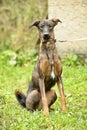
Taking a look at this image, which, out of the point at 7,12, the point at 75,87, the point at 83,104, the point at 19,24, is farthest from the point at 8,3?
the point at 83,104

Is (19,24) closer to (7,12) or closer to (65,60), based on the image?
(7,12)

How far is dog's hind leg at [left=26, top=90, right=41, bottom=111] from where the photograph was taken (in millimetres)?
9844

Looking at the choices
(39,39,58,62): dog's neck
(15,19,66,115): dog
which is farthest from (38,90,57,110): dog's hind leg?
(39,39,58,62): dog's neck

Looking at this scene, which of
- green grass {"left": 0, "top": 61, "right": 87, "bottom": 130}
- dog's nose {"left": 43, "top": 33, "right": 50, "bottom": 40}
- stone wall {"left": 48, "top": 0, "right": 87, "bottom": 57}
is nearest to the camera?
green grass {"left": 0, "top": 61, "right": 87, "bottom": 130}

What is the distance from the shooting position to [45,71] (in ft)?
31.5

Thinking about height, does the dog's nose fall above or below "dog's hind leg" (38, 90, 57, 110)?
above

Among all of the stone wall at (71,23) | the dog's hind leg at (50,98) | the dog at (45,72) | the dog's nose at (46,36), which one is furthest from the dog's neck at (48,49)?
the stone wall at (71,23)

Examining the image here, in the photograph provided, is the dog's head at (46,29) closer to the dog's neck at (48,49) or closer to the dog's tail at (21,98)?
the dog's neck at (48,49)

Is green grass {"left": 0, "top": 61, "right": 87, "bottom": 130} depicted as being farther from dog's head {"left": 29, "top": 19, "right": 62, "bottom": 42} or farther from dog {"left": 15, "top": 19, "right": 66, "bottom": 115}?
dog's head {"left": 29, "top": 19, "right": 62, "bottom": 42}

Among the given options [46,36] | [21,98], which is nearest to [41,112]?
[21,98]

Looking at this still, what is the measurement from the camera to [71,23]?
14.0m

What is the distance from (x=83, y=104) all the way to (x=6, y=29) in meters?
7.59

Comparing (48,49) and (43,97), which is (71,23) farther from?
(43,97)

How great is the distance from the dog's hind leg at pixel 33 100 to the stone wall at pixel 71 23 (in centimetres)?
411
